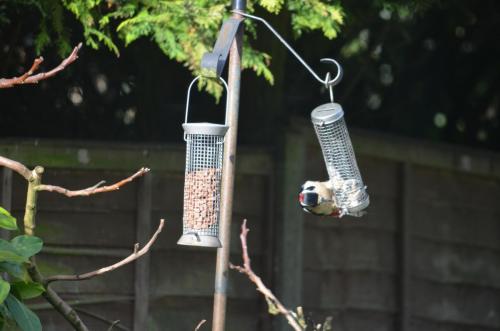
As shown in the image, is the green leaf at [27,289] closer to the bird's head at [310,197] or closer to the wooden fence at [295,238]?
the bird's head at [310,197]

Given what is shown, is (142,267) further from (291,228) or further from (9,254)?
(9,254)

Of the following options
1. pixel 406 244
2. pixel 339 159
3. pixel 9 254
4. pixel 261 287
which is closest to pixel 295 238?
pixel 406 244

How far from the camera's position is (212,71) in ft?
11.3

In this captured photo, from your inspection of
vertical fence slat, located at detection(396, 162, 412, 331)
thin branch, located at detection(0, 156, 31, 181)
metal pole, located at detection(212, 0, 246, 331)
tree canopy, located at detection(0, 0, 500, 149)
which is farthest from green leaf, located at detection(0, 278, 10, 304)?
vertical fence slat, located at detection(396, 162, 412, 331)

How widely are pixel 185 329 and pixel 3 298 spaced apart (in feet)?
6.74

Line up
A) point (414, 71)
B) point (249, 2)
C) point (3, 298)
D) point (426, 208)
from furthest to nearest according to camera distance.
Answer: point (414, 71) < point (426, 208) < point (249, 2) < point (3, 298)

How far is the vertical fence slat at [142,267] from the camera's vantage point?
4.93 meters

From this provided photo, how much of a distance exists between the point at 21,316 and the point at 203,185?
0.80 metres

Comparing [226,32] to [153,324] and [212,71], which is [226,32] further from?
[153,324]

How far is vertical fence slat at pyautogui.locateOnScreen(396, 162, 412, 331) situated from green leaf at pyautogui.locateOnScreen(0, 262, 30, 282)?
281 cm

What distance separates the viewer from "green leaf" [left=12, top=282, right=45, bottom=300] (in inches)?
134

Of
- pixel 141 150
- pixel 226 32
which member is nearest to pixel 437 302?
pixel 141 150

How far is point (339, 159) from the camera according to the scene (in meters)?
3.74

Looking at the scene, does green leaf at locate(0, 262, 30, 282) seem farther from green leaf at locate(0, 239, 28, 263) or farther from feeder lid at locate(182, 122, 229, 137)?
feeder lid at locate(182, 122, 229, 137)
